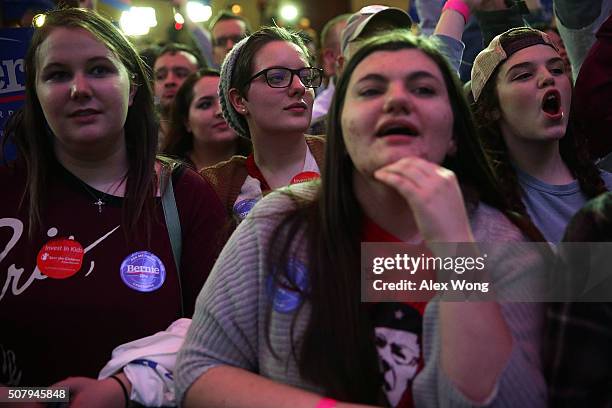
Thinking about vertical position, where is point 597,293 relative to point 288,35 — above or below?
below

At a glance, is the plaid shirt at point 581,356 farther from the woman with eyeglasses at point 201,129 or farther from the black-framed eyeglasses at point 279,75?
the woman with eyeglasses at point 201,129

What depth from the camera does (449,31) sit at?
2859 millimetres

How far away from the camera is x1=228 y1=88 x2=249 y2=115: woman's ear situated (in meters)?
3.02

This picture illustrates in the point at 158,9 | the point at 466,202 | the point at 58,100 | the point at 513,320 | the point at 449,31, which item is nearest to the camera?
the point at 513,320

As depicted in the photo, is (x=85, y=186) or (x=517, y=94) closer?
(x=85, y=186)

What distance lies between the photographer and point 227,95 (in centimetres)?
311

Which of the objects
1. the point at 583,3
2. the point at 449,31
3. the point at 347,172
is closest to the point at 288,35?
the point at 449,31

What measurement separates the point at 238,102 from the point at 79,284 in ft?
4.17

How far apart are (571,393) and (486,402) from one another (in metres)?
0.16

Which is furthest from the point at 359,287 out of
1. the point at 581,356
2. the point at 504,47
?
the point at 504,47

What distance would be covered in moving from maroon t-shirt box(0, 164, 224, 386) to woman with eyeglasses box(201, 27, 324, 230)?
71 centimetres

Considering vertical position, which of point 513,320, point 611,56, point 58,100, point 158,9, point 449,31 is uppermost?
point 158,9

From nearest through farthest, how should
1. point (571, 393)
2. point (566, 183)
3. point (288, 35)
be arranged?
point (571, 393)
point (566, 183)
point (288, 35)

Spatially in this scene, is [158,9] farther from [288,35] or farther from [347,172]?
[347,172]
